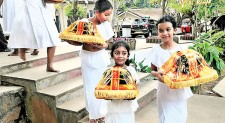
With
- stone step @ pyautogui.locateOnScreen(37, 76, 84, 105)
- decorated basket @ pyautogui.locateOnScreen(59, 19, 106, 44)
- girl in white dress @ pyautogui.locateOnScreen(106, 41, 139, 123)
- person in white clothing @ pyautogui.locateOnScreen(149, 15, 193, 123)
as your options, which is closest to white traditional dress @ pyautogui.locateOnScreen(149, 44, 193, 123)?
person in white clothing @ pyautogui.locateOnScreen(149, 15, 193, 123)

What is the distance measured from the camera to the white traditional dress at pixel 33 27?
146 inches

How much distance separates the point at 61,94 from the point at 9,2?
8.26 feet

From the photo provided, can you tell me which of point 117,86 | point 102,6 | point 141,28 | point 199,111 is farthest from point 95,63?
point 141,28

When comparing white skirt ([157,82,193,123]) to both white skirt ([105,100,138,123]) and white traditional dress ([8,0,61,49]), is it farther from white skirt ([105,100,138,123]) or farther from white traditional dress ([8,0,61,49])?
white traditional dress ([8,0,61,49])

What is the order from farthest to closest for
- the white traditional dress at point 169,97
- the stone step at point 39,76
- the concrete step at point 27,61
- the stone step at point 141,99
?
the concrete step at point 27,61 → the stone step at point 39,76 → the stone step at point 141,99 → the white traditional dress at point 169,97

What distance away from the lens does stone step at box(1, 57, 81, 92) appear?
3.67 meters

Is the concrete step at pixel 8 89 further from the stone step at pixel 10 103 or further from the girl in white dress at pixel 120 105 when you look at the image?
the girl in white dress at pixel 120 105

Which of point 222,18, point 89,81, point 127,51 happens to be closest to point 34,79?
point 89,81

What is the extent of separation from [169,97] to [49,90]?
176 cm

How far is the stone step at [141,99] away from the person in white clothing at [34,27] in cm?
86

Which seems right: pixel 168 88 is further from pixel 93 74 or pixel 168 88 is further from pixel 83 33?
pixel 83 33

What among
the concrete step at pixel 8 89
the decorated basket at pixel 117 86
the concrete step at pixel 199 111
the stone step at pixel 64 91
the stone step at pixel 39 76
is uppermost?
the decorated basket at pixel 117 86

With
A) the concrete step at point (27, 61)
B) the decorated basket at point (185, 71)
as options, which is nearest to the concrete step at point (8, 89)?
the concrete step at point (27, 61)

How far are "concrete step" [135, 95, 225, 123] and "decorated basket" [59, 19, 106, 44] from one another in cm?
135
